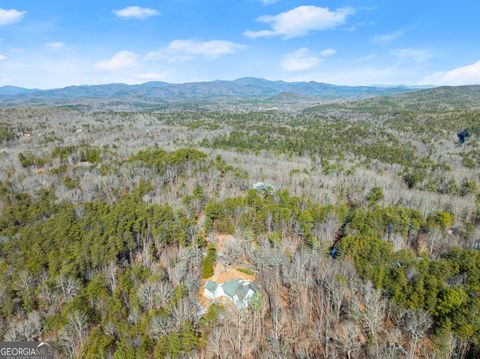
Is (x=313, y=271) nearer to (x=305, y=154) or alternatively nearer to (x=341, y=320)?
(x=341, y=320)

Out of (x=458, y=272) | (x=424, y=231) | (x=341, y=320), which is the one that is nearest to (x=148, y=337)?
(x=341, y=320)

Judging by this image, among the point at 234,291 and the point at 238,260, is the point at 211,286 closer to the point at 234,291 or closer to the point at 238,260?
the point at 234,291

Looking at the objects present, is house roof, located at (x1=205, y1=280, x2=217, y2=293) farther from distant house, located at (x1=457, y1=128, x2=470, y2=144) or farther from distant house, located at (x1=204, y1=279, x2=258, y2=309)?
distant house, located at (x1=457, y1=128, x2=470, y2=144)

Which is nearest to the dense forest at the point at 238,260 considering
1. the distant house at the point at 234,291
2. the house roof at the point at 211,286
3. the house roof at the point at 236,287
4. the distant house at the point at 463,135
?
the distant house at the point at 234,291

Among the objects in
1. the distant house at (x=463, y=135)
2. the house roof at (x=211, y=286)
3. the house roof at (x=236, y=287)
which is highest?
the distant house at (x=463, y=135)

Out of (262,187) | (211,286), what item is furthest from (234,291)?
(262,187)

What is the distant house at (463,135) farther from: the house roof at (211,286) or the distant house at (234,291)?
the house roof at (211,286)
